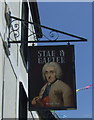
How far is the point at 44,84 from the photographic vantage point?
28.6 ft

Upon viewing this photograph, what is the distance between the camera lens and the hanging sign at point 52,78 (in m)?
8.55

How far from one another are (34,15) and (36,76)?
31.5 feet

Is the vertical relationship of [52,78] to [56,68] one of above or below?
below

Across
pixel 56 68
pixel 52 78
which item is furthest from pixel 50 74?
pixel 56 68

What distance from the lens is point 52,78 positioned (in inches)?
340

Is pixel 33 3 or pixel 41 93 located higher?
pixel 33 3

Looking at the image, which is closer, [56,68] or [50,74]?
[50,74]

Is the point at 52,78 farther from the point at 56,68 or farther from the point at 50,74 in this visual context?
the point at 56,68

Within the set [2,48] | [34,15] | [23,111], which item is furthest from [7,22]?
[34,15]

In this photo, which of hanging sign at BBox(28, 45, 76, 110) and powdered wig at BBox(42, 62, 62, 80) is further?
powdered wig at BBox(42, 62, 62, 80)

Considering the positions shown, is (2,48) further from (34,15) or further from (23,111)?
(34,15)

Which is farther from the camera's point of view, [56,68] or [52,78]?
[56,68]

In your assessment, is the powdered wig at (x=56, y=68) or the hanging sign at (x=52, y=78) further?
the powdered wig at (x=56, y=68)

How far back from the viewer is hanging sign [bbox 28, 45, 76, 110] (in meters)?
8.55
